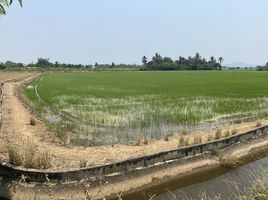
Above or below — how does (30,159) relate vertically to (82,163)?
above

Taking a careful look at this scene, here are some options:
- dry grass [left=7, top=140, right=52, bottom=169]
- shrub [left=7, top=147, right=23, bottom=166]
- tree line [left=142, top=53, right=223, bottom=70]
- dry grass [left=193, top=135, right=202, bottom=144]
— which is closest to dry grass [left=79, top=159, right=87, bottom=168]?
dry grass [left=7, top=140, right=52, bottom=169]

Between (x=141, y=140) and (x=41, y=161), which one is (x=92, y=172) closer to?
(x=41, y=161)

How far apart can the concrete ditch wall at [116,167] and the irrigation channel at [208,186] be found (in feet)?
1.84

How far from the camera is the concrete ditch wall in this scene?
8.81 meters

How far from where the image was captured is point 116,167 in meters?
9.45

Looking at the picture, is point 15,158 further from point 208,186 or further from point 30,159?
point 208,186

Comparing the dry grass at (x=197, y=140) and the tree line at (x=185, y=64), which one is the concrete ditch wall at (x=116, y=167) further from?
the tree line at (x=185, y=64)

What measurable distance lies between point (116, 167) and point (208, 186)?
211cm

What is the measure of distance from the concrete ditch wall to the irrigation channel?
1.84ft

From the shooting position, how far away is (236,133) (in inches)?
521

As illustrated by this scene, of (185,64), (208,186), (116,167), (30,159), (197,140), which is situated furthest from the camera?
(185,64)

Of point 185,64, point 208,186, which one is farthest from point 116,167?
point 185,64

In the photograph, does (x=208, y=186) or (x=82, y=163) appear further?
(x=208, y=186)

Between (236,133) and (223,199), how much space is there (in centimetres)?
520
